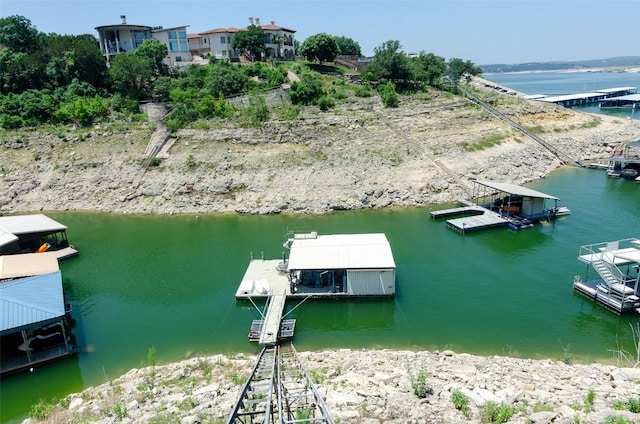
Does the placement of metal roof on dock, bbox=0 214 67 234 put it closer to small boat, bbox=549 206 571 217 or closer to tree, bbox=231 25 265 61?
small boat, bbox=549 206 571 217

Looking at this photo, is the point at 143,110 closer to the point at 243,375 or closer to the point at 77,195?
the point at 77,195

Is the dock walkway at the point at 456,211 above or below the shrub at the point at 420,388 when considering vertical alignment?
below

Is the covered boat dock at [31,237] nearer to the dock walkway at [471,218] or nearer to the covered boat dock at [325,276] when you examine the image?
the covered boat dock at [325,276]

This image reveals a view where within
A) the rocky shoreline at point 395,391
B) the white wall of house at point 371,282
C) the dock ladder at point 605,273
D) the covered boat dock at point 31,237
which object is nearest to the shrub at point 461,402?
the rocky shoreline at point 395,391

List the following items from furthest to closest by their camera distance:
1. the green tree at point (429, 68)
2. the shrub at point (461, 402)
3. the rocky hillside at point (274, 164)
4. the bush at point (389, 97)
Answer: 1. the green tree at point (429, 68)
2. the bush at point (389, 97)
3. the rocky hillside at point (274, 164)
4. the shrub at point (461, 402)

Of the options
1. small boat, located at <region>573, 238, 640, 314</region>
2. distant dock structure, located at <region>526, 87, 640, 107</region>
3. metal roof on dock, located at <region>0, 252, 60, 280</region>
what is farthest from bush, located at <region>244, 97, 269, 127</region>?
distant dock structure, located at <region>526, 87, 640, 107</region>

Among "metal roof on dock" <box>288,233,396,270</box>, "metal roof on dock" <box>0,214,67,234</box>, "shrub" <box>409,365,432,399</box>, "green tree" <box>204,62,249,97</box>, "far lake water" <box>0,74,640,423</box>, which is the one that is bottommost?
"far lake water" <box>0,74,640,423</box>
